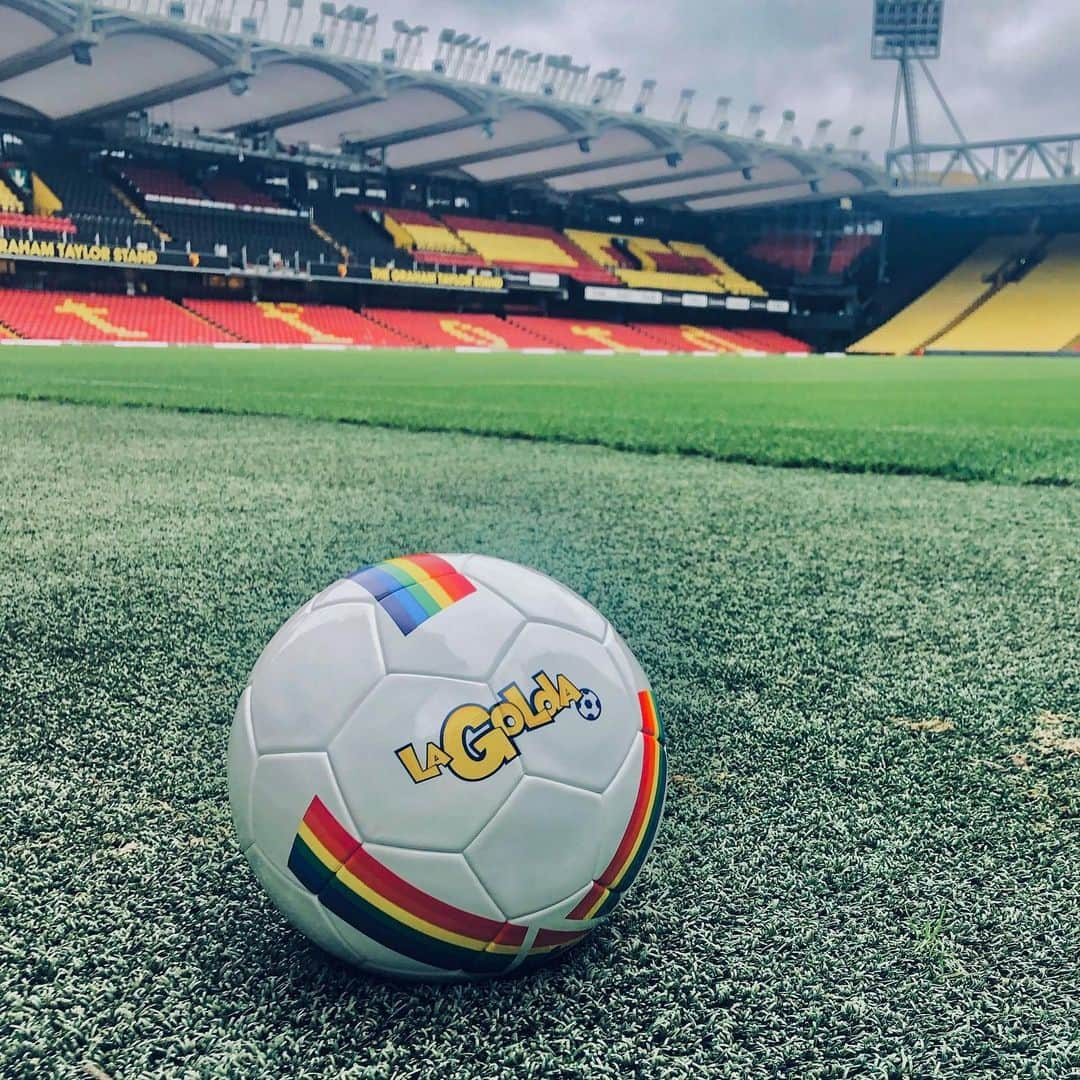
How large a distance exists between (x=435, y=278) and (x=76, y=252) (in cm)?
1109

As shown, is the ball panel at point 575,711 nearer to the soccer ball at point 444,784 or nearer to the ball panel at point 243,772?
the soccer ball at point 444,784

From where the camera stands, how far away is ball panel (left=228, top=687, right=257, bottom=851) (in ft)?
4.17

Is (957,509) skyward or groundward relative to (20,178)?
groundward

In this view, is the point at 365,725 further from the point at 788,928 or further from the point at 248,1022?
the point at 788,928

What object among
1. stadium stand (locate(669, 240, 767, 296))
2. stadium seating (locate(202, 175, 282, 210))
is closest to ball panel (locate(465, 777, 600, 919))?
stadium seating (locate(202, 175, 282, 210))

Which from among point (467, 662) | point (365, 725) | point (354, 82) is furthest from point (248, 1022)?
point (354, 82)

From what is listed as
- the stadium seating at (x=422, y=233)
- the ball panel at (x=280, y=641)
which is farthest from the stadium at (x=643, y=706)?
the stadium seating at (x=422, y=233)

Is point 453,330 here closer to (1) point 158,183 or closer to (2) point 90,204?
(1) point 158,183

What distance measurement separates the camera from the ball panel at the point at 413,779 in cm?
116

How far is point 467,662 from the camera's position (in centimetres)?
123

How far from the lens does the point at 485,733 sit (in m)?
1.18

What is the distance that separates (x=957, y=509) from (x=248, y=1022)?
407cm

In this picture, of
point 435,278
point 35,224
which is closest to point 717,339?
point 435,278

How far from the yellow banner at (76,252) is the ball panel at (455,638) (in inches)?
1125
